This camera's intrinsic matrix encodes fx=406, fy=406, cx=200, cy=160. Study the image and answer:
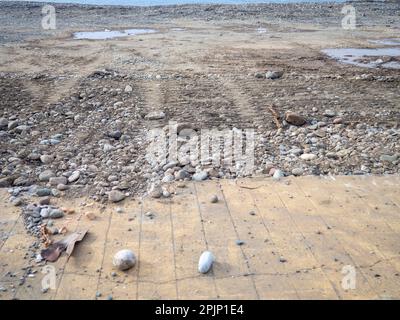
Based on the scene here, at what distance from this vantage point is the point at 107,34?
11695mm

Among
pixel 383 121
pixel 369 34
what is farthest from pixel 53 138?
pixel 369 34

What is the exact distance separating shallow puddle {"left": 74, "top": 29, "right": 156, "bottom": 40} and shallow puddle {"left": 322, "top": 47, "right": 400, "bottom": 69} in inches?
216

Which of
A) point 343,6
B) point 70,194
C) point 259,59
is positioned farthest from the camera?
point 343,6

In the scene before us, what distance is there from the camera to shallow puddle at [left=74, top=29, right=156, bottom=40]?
11250 mm

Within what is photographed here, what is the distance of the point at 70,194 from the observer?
3.68m

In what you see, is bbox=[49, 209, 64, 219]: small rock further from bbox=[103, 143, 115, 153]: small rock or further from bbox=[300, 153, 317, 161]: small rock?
bbox=[300, 153, 317, 161]: small rock

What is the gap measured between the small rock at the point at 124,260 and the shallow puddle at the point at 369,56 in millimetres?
7070

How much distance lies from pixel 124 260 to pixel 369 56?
8109 mm

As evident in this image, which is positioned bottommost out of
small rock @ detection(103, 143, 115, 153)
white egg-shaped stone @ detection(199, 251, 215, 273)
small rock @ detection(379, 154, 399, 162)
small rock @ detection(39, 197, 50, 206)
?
white egg-shaped stone @ detection(199, 251, 215, 273)

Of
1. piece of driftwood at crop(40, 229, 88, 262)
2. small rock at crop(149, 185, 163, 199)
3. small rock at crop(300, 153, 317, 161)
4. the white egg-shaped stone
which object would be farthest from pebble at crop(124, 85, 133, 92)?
the white egg-shaped stone

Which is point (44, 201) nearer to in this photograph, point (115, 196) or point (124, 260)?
point (115, 196)

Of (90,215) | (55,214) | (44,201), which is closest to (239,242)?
(90,215)
